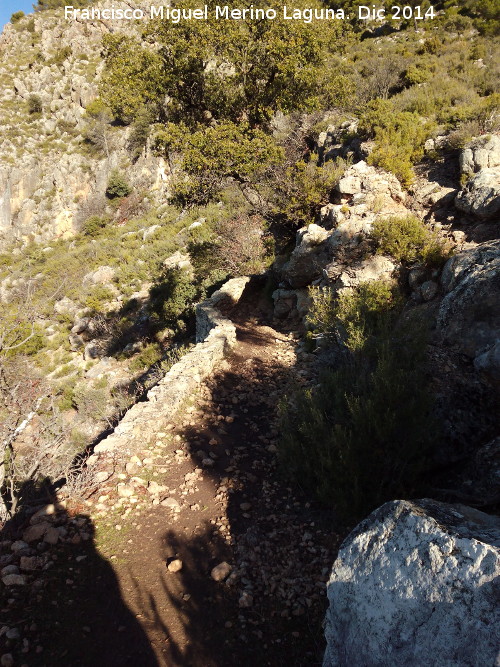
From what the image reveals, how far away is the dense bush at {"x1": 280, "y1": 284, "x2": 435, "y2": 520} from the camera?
3.61m

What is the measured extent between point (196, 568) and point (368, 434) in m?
2.12

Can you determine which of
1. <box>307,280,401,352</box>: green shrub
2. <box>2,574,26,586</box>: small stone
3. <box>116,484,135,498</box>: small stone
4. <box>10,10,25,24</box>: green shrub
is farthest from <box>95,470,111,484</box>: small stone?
<box>10,10,25,24</box>: green shrub

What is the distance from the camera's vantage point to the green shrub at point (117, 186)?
105ft

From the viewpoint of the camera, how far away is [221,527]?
411 centimetres

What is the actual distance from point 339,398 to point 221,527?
6.35 feet

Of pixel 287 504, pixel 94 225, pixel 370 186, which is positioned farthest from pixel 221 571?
pixel 94 225

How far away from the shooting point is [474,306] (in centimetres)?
407

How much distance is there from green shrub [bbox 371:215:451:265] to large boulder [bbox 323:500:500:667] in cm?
464

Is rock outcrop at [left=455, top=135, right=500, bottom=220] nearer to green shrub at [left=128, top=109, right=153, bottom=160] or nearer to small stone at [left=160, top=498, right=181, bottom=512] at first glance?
small stone at [left=160, top=498, right=181, bottom=512]

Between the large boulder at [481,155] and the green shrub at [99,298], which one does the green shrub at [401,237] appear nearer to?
the large boulder at [481,155]

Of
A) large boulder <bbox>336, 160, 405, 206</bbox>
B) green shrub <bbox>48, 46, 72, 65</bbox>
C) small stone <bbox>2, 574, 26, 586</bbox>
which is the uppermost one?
green shrub <bbox>48, 46, 72, 65</bbox>

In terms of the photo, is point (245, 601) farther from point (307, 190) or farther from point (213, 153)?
point (307, 190)

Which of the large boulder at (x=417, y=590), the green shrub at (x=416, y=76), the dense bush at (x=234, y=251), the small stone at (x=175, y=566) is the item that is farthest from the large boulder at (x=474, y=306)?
the green shrub at (x=416, y=76)

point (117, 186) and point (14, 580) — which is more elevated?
point (117, 186)
